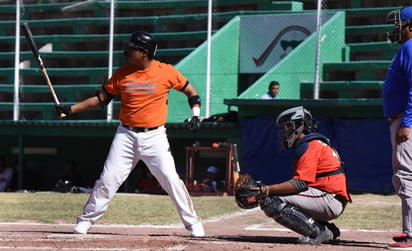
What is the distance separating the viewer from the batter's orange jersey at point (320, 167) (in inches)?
276

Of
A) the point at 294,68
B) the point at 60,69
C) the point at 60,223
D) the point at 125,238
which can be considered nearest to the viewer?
the point at 125,238

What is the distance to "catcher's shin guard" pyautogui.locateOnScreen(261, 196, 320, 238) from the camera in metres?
7.03

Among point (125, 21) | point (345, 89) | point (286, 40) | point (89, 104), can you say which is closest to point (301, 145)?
point (89, 104)

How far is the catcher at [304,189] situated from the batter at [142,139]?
82cm

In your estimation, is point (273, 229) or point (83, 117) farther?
point (83, 117)

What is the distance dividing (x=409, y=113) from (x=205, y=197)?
7.97m

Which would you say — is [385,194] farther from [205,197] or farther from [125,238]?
[125,238]

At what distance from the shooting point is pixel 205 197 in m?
14.5

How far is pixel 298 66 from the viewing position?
16.8m

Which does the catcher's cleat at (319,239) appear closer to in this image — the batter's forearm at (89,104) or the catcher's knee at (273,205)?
the catcher's knee at (273,205)

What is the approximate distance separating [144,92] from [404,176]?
250cm

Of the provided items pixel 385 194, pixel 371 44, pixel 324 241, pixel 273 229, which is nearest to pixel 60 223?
pixel 273 229

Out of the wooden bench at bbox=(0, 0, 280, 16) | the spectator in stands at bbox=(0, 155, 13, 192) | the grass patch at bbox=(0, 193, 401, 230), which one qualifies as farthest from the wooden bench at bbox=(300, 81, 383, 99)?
the spectator in stands at bbox=(0, 155, 13, 192)

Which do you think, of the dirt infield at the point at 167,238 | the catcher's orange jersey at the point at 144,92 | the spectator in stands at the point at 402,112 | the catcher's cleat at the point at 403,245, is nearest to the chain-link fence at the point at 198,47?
the dirt infield at the point at 167,238
